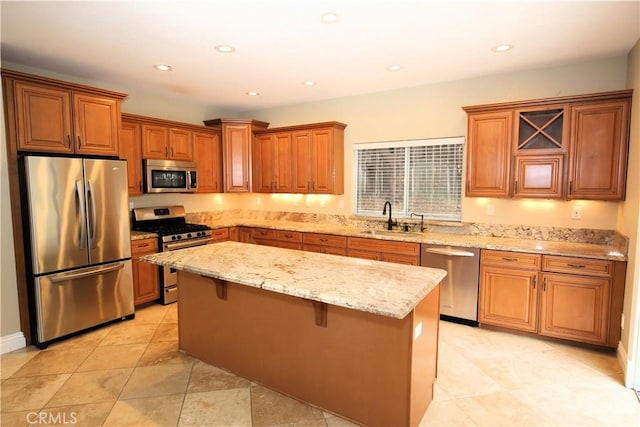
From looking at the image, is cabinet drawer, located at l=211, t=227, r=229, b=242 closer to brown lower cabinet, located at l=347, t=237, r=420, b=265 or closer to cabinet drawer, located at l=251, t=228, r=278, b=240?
cabinet drawer, located at l=251, t=228, r=278, b=240

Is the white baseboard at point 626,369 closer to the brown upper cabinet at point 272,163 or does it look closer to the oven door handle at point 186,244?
the brown upper cabinet at point 272,163

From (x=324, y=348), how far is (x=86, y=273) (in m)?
2.67

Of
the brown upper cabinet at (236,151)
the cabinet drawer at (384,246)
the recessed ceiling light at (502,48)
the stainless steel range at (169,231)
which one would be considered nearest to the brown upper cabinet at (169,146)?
the brown upper cabinet at (236,151)

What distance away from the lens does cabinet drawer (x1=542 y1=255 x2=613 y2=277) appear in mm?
3002

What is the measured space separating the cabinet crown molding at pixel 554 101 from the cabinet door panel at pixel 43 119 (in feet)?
13.5

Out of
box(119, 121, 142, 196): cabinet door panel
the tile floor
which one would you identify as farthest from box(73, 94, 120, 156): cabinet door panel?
the tile floor

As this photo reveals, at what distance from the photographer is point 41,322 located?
10.4 feet

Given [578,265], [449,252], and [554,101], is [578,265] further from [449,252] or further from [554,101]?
[554,101]

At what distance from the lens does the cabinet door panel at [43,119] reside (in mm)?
3070

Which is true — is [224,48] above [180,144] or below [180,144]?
above

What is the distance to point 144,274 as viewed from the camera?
4.16 m

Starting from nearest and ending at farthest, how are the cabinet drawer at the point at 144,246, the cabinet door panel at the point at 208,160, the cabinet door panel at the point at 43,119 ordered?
the cabinet door panel at the point at 43,119 → the cabinet drawer at the point at 144,246 → the cabinet door panel at the point at 208,160

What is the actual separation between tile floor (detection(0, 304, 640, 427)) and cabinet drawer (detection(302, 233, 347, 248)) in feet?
5.37

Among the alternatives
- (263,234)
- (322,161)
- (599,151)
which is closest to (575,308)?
(599,151)
